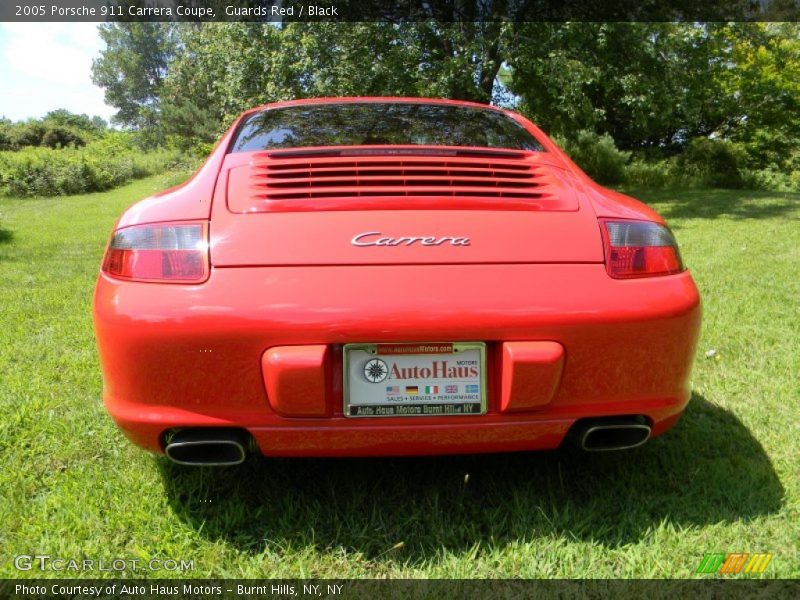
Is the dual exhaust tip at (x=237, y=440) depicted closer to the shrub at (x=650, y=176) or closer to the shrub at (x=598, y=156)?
the shrub at (x=598, y=156)

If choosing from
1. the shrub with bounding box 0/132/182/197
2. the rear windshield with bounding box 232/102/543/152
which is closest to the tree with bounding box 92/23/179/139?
the shrub with bounding box 0/132/182/197

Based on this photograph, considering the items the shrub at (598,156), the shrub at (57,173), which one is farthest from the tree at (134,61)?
the shrub at (598,156)

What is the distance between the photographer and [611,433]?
1737mm

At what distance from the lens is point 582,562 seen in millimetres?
1665

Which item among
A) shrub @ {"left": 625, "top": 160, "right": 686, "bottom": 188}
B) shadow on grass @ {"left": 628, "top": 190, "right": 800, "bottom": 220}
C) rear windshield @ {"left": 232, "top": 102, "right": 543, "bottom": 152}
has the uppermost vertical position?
rear windshield @ {"left": 232, "top": 102, "right": 543, "bottom": 152}

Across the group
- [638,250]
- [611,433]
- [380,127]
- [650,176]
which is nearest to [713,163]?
[650,176]

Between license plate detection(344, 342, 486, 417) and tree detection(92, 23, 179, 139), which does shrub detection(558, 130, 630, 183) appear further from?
tree detection(92, 23, 179, 139)

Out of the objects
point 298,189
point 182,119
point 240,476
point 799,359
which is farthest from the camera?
point 182,119

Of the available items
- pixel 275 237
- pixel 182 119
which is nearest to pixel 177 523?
pixel 275 237

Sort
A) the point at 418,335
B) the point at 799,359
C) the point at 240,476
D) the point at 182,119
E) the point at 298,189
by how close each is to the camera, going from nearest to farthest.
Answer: the point at 418,335, the point at 298,189, the point at 240,476, the point at 799,359, the point at 182,119

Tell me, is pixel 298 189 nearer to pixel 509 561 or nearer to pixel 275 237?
pixel 275 237

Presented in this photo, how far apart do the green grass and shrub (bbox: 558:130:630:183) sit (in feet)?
53.8

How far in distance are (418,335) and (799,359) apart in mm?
2710

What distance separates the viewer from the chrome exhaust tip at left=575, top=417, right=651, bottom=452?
167cm
